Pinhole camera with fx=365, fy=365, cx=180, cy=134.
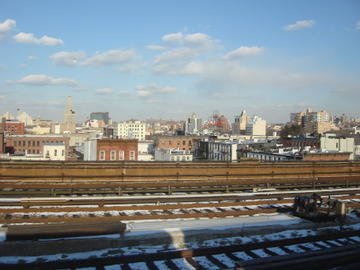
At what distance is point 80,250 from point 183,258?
2333 mm

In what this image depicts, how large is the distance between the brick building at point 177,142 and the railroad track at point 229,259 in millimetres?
77078

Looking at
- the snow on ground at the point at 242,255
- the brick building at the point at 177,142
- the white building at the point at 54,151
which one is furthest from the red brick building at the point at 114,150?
the brick building at the point at 177,142

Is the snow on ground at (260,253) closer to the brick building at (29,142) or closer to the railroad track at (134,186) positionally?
the railroad track at (134,186)

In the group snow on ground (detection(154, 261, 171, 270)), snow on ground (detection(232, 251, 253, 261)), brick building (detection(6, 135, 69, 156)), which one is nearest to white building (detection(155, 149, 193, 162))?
brick building (detection(6, 135, 69, 156))

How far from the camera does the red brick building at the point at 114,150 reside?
39.7m

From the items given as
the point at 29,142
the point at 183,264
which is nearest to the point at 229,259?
the point at 183,264

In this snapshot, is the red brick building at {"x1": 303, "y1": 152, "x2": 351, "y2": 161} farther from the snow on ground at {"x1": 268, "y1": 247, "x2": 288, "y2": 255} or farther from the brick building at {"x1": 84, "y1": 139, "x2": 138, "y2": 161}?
the snow on ground at {"x1": 268, "y1": 247, "x2": 288, "y2": 255}

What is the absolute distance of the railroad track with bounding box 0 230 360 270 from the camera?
6.63m

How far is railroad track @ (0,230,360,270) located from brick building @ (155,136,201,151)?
77078 mm

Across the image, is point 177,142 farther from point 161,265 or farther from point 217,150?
point 161,265

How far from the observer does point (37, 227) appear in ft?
28.1

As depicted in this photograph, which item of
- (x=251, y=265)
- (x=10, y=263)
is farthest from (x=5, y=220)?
(x=251, y=265)

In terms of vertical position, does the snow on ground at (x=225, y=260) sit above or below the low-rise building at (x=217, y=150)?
below

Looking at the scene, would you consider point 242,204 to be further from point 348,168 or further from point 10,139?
point 10,139
